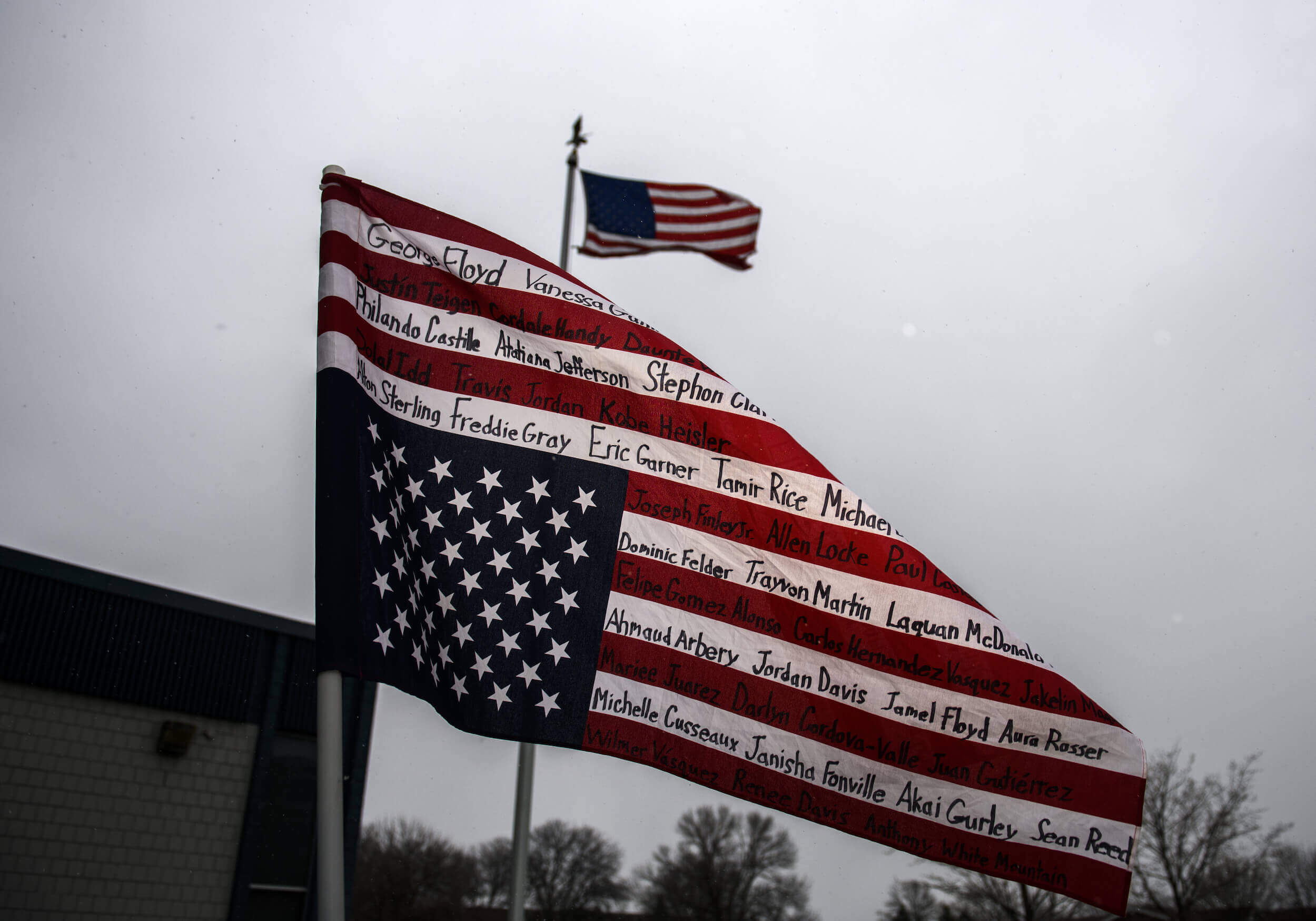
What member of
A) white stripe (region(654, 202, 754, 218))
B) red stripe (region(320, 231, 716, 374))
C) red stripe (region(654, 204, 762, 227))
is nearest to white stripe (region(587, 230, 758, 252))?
red stripe (region(654, 204, 762, 227))

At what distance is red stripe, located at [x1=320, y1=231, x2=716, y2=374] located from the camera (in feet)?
14.8

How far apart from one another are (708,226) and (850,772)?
35.2 feet

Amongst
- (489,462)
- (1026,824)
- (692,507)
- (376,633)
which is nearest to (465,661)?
(376,633)

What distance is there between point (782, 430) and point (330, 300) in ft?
6.54

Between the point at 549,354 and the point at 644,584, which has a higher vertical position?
the point at 549,354

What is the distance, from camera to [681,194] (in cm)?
1367

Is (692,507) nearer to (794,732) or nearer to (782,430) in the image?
(782,430)

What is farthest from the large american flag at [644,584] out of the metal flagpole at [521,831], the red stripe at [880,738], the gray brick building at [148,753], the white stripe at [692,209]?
the gray brick building at [148,753]

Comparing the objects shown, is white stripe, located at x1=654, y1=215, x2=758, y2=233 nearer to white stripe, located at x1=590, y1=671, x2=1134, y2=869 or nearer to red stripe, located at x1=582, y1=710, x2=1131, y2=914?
white stripe, located at x1=590, y1=671, x2=1134, y2=869

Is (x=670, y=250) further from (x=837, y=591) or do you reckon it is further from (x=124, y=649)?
(x=837, y=591)

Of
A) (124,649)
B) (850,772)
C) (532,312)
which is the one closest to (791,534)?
(850,772)

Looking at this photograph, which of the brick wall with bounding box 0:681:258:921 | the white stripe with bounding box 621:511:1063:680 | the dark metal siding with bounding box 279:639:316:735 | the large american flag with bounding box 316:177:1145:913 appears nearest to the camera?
the large american flag with bounding box 316:177:1145:913

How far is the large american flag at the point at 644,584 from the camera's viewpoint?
383 cm

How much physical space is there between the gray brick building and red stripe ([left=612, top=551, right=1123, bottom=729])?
12.4 metres
